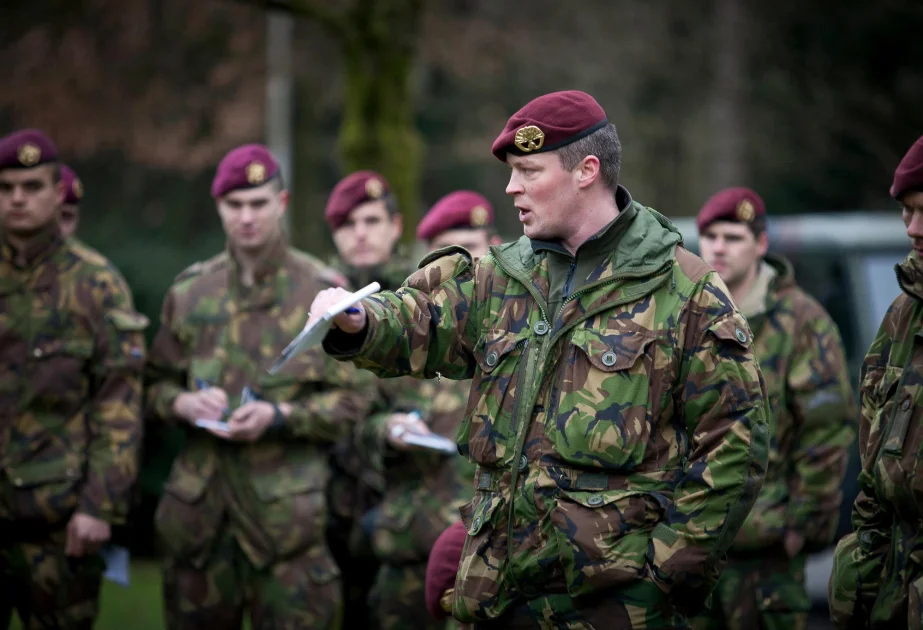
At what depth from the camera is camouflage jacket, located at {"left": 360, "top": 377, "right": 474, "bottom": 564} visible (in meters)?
6.71

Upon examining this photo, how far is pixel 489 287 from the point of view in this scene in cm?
438

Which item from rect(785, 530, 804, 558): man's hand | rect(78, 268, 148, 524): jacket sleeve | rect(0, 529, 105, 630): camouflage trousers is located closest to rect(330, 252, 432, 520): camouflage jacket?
rect(78, 268, 148, 524): jacket sleeve

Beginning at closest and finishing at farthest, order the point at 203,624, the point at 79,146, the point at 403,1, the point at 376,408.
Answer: the point at 203,624, the point at 376,408, the point at 403,1, the point at 79,146

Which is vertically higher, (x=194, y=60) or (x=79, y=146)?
(x=194, y=60)

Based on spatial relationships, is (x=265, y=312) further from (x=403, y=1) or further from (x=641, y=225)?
(x=403, y=1)

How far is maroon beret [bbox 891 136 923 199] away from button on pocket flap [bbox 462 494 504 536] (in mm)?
1752

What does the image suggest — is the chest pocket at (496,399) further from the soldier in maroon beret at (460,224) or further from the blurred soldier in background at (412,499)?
the soldier in maroon beret at (460,224)

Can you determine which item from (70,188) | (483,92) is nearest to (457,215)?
(70,188)

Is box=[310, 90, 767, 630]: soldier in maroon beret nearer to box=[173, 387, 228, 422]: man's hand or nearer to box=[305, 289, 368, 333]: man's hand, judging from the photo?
box=[305, 289, 368, 333]: man's hand

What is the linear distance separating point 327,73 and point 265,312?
45.4 ft

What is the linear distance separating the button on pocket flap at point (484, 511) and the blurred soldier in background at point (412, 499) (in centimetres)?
234

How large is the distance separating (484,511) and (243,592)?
270cm

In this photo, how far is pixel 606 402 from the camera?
4035 millimetres

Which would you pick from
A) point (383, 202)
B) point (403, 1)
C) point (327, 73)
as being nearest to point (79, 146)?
point (327, 73)
